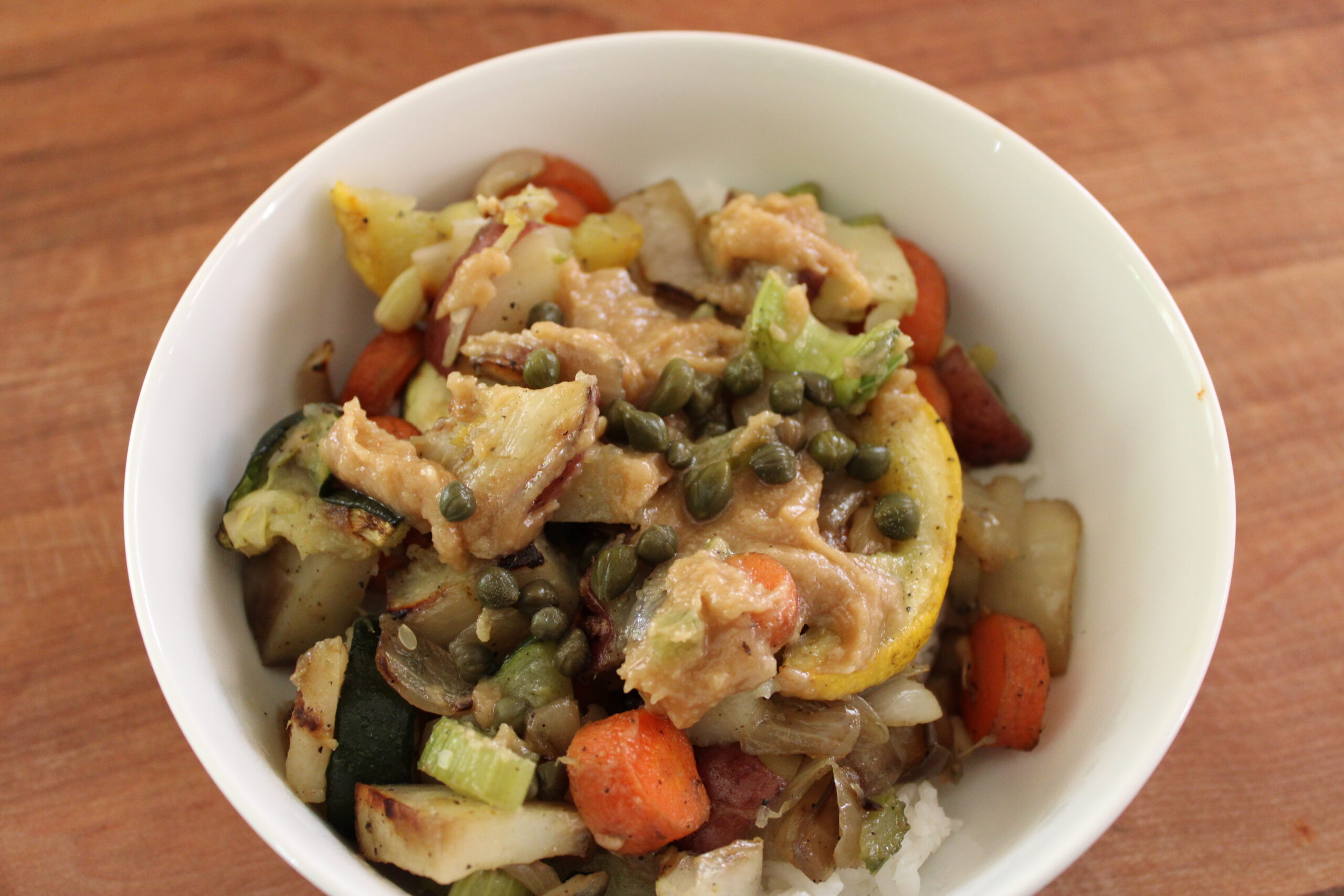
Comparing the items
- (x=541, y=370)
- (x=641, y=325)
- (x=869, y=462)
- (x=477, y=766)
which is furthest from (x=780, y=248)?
(x=477, y=766)

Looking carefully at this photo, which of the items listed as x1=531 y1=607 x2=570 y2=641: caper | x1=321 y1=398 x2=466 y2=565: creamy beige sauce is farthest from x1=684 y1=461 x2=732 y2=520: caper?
x1=321 y1=398 x2=466 y2=565: creamy beige sauce

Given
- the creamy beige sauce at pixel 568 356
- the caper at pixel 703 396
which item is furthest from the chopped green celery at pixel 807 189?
the creamy beige sauce at pixel 568 356

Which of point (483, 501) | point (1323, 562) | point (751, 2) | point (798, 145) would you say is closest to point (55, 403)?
point (483, 501)

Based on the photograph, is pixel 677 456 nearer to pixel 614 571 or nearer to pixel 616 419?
pixel 616 419

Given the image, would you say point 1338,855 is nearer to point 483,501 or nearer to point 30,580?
point 483,501

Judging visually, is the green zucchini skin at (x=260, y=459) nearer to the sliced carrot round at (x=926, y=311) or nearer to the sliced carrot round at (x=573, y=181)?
the sliced carrot round at (x=573, y=181)

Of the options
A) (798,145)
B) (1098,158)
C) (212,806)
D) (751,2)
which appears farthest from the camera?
(751,2)
